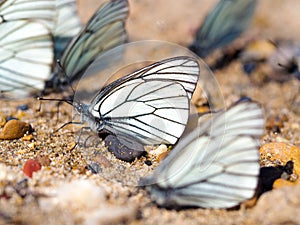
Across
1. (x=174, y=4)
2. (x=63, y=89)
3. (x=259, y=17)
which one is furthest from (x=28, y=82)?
(x=259, y=17)

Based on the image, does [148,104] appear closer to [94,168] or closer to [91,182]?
[94,168]

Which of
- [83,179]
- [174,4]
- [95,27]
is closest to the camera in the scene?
[83,179]

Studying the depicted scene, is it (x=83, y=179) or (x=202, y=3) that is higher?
(x=202, y=3)

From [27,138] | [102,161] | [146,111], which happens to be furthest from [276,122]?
[27,138]

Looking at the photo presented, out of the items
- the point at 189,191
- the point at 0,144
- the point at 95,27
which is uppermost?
the point at 95,27

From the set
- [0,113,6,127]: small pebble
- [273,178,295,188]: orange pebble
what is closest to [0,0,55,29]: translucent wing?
[0,113,6,127]: small pebble

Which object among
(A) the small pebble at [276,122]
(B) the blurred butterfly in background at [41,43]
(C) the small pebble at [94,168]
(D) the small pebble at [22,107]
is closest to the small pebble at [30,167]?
(C) the small pebble at [94,168]

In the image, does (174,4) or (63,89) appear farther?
(174,4)

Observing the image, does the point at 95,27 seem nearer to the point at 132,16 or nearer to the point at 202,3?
the point at 132,16
